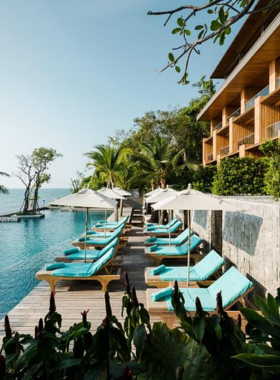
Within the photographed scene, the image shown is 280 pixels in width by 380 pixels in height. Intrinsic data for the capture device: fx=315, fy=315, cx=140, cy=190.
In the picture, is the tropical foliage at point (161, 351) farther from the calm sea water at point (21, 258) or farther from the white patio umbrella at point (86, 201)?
the white patio umbrella at point (86, 201)

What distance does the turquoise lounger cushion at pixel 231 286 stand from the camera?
173 inches

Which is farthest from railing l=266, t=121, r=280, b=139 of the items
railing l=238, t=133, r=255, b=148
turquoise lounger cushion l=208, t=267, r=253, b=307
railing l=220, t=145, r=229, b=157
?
turquoise lounger cushion l=208, t=267, r=253, b=307

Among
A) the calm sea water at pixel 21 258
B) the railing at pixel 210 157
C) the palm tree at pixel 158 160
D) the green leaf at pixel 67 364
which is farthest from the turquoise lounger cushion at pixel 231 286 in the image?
the railing at pixel 210 157

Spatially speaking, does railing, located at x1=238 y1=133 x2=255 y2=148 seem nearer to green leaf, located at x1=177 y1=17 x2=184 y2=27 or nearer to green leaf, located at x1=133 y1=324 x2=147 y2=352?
green leaf, located at x1=177 y1=17 x2=184 y2=27

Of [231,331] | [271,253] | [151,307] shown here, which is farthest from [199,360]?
[271,253]

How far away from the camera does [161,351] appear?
4.10 ft

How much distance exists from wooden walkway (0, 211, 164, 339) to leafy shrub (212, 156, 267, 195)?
15.6ft

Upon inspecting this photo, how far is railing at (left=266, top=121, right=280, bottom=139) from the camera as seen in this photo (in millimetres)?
16344

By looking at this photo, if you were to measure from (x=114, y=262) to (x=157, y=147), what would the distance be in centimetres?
1442

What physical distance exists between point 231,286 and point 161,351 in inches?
148

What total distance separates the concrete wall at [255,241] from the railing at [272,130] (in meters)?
10.3

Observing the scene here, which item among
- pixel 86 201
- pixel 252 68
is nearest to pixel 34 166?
pixel 252 68

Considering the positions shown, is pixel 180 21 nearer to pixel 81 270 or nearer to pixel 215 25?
pixel 215 25

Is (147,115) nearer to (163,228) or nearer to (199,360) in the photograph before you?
(163,228)
